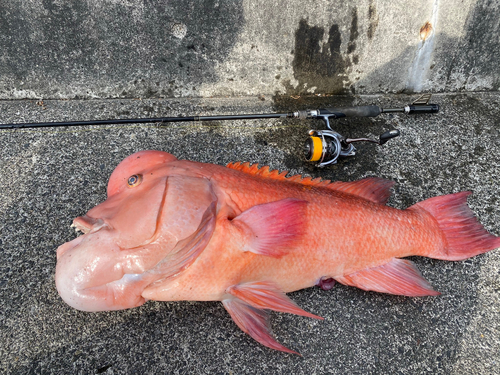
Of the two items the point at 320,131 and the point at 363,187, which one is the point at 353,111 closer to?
the point at 320,131

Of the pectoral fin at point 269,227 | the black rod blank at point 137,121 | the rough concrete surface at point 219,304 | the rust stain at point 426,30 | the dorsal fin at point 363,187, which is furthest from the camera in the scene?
the rust stain at point 426,30

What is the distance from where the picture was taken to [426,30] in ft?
9.14

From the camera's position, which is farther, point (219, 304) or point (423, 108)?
point (423, 108)

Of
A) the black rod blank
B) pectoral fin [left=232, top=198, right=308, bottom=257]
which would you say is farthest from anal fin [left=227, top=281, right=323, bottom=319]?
the black rod blank

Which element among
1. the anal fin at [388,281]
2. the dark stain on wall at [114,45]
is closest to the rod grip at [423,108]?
the anal fin at [388,281]

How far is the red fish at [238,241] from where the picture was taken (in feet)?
4.52

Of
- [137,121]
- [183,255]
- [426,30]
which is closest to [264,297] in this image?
[183,255]

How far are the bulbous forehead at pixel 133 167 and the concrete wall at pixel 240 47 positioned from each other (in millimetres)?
1269

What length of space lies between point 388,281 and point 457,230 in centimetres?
60

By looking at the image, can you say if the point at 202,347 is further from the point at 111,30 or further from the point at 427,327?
the point at 111,30

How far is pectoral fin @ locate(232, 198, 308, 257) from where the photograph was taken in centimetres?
150

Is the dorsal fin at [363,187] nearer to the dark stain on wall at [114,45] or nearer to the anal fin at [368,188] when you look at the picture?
the anal fin at [368,188]

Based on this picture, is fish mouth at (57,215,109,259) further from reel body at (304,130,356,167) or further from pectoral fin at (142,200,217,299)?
reel body at (304,130,356,167)

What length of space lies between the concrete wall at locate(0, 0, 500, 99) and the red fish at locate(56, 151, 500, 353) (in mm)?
1318
